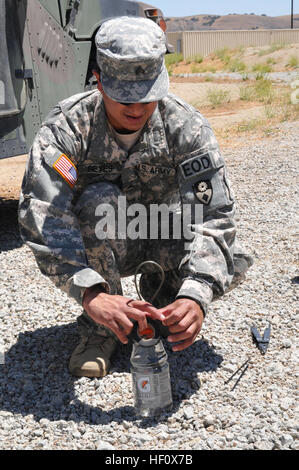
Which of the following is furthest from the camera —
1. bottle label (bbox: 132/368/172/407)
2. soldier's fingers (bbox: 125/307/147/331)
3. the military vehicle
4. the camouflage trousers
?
the military vehicle

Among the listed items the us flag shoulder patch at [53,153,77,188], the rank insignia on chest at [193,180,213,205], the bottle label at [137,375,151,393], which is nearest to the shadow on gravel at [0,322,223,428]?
the bottle label at [137,375,151,393]

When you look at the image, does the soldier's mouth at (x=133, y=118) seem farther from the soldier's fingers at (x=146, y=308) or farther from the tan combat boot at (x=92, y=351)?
the tan combat boot at (x=92, y=351)

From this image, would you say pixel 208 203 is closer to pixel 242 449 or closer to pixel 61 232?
pixel 61 232

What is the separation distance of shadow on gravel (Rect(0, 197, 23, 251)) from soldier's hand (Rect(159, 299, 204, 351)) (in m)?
2.83

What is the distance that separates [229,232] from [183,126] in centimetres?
51

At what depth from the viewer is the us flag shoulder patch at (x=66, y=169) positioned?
265cm

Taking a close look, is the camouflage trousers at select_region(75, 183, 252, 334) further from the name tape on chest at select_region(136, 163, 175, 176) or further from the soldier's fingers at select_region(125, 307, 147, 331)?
the soldier's fingers at select_region(125, 307, 147, 331)

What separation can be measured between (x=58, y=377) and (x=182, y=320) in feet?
2.63

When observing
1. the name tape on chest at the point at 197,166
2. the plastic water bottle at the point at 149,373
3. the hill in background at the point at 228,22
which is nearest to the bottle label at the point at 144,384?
the plastic water bottle at the point at 149,373

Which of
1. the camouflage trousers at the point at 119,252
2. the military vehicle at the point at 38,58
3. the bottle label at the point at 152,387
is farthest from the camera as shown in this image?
the military vehicle at the point at 38,58

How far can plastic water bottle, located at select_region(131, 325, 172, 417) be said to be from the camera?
2.46 metres

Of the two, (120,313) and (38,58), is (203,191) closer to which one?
(120,313)

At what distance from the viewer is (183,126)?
9.30 ft

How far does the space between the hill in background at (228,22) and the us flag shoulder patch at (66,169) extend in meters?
137
